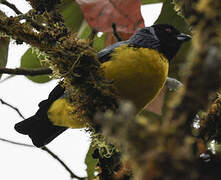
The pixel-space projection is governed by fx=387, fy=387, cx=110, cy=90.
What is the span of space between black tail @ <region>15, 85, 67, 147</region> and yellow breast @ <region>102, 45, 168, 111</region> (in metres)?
0.70

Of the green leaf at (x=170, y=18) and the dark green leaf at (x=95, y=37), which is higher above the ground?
the green leaf at (x=170, y=18)

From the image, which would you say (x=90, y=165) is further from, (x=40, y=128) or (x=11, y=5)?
(x=11, y=5)

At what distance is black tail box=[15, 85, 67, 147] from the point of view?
2.90 metres

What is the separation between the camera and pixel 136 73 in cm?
247

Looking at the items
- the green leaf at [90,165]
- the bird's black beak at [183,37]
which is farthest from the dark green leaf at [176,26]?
the green leaf at [90,165]

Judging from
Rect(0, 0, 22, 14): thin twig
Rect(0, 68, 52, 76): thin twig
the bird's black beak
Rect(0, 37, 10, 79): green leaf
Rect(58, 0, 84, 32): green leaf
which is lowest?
Rect(0, 68, 52, 76): thin twig

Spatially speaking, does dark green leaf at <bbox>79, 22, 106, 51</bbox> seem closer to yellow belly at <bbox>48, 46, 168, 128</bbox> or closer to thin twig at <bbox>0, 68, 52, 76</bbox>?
thin twig at <bbox>0, 68, 52, 76</bbox>

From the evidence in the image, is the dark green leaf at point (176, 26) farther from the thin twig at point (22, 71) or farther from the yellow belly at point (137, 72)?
the thin twig at point (22, 71)

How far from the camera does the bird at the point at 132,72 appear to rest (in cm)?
243

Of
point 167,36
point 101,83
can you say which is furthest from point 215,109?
point 167,36

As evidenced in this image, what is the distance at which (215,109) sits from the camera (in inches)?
69.8

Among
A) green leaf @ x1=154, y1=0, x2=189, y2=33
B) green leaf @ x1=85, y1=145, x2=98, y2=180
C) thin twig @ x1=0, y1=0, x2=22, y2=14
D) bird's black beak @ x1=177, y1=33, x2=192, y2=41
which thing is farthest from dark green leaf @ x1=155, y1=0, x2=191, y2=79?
thin twig @ x1=0, y1=0, x2=22, y2=14

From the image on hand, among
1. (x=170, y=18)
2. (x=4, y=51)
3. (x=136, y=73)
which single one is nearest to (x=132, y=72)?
(x=136, y=73)

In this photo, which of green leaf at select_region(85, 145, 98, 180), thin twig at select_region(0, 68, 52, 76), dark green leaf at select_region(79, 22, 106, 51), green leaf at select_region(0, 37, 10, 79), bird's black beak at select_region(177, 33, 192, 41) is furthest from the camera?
dark green leaf at select_region(79, 22, 106, 51)
